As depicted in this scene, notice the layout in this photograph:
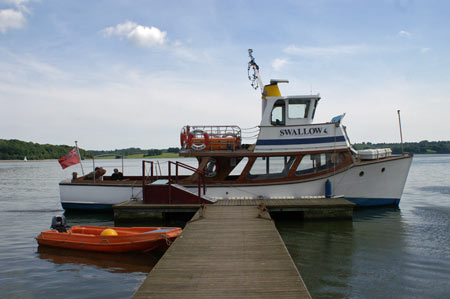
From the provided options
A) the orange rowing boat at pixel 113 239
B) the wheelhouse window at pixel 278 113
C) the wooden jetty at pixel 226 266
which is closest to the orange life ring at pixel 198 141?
the wheelhouse window at pixel 278 113

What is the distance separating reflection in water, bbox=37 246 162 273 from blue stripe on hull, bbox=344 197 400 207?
9.30 meters

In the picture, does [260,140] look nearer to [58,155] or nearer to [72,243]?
[72,243]

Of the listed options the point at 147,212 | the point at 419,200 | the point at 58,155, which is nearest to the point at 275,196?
the point at 147,212

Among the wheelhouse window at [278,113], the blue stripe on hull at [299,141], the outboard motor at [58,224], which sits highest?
the wheelhouse window at [278,113]

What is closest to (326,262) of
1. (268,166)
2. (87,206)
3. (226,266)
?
(226,266)

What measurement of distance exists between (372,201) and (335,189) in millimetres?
2049

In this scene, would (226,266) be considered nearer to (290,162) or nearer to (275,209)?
(275,209)

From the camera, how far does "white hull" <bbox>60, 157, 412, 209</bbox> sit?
50.1 feet

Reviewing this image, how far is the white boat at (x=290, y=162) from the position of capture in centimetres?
1525

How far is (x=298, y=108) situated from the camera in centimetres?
1584

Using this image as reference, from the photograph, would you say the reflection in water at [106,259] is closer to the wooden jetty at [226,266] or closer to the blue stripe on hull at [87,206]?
the wooden jetty at [226,266]

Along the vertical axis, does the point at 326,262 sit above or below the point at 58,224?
below

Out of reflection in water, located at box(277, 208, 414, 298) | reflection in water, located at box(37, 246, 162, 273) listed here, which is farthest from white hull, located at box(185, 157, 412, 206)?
reflection in water, located at box(37, 246, 162, 273)

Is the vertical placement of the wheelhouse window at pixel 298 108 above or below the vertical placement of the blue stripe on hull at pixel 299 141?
above
